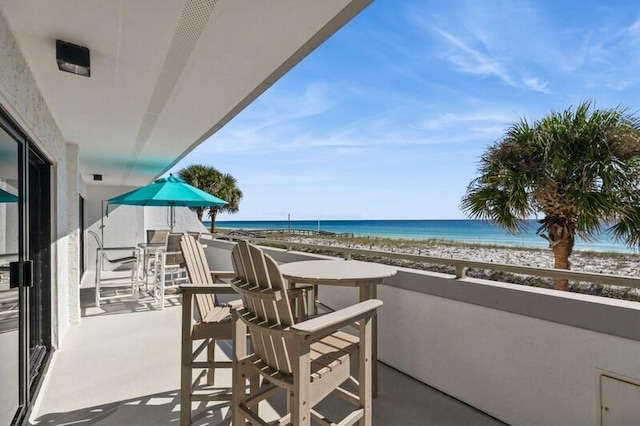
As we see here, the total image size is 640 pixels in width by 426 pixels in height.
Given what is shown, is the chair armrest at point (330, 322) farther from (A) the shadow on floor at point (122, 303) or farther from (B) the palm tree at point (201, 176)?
(B) the palm tree at point (201, 176)

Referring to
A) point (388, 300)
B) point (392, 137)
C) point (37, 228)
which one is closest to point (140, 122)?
point (37, 228)

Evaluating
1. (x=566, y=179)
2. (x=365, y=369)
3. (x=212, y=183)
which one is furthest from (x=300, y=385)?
(x=212, y=183)

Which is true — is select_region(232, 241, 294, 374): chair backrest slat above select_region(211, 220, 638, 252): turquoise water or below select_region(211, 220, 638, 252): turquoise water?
above

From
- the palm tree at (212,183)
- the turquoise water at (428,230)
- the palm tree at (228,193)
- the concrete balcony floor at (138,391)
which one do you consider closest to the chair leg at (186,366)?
the concrete balcony floor at (138,391)

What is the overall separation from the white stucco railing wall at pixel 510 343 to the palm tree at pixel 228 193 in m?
14.5

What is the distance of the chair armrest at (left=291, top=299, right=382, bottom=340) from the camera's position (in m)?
1.44

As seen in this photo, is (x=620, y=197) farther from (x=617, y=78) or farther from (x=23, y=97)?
(x=617, y=78)

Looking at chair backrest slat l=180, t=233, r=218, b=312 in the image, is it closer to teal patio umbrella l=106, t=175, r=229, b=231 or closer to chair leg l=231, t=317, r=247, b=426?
chair leg l=231, t=317, r=247, b=426

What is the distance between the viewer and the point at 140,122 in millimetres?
3549

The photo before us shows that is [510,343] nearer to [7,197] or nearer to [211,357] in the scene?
[211,357]

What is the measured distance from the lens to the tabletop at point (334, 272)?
2.27 metres

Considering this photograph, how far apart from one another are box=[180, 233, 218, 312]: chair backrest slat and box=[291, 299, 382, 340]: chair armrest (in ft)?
4.04

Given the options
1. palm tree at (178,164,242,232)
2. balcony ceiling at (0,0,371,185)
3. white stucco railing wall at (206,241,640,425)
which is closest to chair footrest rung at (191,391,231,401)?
white stucco railing wall at (206,241,640,425)

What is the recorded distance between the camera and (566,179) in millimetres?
4676
